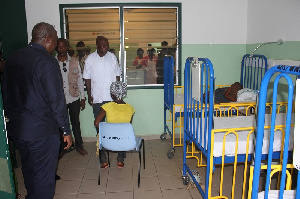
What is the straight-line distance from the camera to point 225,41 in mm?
4902

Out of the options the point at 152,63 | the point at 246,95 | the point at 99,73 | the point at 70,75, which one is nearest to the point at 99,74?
the point at 99,73

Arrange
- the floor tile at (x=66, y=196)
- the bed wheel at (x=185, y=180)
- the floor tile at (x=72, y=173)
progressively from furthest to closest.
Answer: the floor tile at (x=72, y=173)
the bed wheel at (x=185, y=180)
the floor tile at (x=66, y=196)

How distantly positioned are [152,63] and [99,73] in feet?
4.18

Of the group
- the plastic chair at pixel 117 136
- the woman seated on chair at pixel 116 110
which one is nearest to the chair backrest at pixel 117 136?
the plastic chair at pixel 117 136

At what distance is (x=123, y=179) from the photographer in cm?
337

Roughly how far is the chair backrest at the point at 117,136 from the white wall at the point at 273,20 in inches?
105

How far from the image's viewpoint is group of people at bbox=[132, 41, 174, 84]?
484 cm

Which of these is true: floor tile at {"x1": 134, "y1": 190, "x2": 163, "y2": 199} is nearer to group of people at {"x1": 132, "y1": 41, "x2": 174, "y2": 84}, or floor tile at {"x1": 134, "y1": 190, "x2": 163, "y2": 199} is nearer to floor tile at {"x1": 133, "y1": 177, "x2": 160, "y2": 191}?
floor tile at {"x1": 133, "y1": 177, "x2": 160, "y2": 191}

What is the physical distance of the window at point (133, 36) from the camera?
4.63m

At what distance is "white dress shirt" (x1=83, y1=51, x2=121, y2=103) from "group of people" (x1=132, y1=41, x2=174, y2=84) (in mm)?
915

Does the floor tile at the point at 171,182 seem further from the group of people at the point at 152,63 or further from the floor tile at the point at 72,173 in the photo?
the group of people at the point at 152,63

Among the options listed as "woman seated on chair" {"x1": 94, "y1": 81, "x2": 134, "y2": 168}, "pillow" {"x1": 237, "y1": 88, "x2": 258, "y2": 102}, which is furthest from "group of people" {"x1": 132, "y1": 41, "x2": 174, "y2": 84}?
"woman seated on chair" {"x1": 94, "y1": 81, "x2": 134, "y2": 168}

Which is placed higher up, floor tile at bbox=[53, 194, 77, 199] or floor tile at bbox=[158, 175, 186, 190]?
floor tile at bbox=[158, 175, 186, 190]

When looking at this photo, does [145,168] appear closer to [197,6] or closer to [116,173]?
[116,173]
